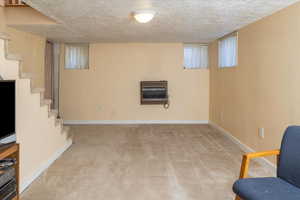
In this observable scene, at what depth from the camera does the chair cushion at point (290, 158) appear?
204 cm

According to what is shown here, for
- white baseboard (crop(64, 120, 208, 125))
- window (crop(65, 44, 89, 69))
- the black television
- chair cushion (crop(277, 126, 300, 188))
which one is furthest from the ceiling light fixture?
white baseboard (crop(64, 120, 208, 125))

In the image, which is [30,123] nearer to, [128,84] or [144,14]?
[144,14]

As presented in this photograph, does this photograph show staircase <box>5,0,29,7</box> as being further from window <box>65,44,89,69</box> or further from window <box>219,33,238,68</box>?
window <box>219,33,238,68</box>

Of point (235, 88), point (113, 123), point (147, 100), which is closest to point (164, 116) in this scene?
point (147, 100)

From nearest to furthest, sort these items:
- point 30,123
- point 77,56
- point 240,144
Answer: point 30,123, point 240,144, point 77,56

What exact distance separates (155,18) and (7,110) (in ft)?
8.04

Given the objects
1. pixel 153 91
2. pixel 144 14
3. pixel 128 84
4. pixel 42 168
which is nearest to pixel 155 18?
pixel 144 14

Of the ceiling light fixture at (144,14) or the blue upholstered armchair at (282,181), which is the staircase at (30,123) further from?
the blue upholstered armchair at (282,181)

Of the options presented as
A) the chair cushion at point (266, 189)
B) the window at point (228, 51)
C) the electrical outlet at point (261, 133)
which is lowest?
the chair cushion at point (266, 189)

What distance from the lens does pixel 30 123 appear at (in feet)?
9.89

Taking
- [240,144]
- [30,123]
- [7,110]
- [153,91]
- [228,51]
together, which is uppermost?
[228,51]

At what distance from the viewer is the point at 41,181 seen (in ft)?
Answer: 9.99

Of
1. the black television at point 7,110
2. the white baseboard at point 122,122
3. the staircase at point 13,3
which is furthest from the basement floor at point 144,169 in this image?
the staircase at point 13,3

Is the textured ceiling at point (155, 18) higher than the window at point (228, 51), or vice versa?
the textured ceiling at point (155, 18)
